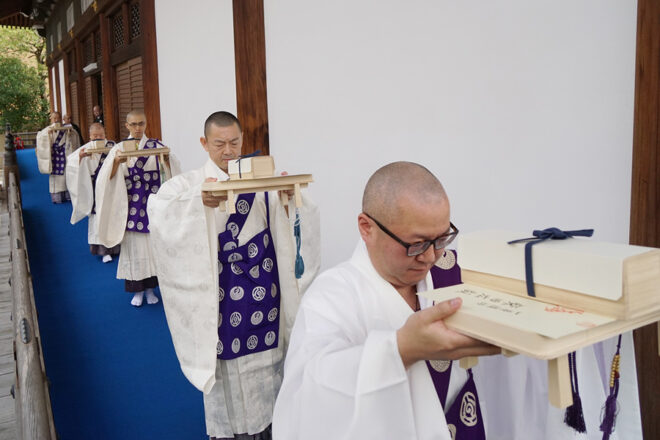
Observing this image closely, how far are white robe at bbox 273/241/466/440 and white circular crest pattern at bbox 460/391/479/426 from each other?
0.04 meters

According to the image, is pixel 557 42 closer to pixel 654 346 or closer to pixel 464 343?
pixel 654 346

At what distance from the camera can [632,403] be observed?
149cm

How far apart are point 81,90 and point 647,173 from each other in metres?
13.9

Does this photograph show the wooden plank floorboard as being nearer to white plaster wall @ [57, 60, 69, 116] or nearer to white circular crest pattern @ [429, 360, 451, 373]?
white circular crest pattern @ [429, 360, 451, 373]

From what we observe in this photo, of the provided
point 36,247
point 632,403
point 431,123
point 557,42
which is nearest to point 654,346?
point 632,403

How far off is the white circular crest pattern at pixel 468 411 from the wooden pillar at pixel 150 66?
19.4 ft

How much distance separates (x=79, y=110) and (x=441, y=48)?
13515 millimetres

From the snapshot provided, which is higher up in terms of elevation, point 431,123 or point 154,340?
point 431,123

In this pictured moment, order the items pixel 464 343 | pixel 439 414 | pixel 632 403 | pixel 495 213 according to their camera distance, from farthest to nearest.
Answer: pixel 495 213, pixel 632 403, pixel 439 414, pixel 464 343

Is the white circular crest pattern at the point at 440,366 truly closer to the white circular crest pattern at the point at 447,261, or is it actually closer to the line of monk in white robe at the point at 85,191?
the white circular crest pattern at the point at 447,261

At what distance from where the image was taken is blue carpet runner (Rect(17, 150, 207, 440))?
366 centimetres

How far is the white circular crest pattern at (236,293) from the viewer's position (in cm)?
285

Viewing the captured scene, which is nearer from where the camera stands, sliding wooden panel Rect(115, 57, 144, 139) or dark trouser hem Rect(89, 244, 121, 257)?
dark trouser hem Rect(89, 244, 121, 257)

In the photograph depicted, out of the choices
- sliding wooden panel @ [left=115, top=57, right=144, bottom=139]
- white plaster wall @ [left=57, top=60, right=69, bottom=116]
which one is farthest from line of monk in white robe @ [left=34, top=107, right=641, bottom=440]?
white plaster wall @ [left=57, top=60, right=69, bottom=116]
